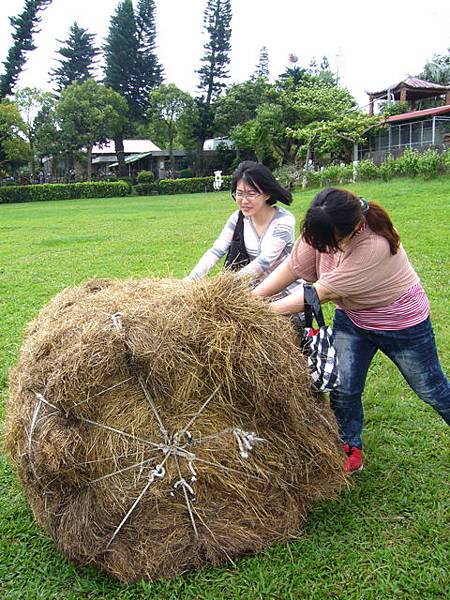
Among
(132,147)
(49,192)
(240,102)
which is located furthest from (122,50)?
(49,192)

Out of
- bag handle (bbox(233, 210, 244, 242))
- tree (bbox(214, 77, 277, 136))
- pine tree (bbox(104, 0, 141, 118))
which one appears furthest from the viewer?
pine tree (bbox(104, 0, 141, 118))

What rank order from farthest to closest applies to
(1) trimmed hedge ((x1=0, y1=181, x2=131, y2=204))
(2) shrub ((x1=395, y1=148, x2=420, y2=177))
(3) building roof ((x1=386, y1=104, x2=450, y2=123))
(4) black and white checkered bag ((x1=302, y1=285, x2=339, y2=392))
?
(1) trimmed hedge ((x1=0, y1=181, x2=131, y2=204)) → (3) building roof ((x1=386, y1=104, x2=450, y2=123)) → (2) shrub ((x1=395, y1=148, x2=420, y2=177)) → (4) black and white checkered bag ((x1=302, y1=285, x2=339, y2=392))

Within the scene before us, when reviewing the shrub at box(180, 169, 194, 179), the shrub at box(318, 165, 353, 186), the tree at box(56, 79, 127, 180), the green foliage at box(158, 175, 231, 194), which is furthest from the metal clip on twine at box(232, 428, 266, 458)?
the shrub at box(180, 169, 194, 179)

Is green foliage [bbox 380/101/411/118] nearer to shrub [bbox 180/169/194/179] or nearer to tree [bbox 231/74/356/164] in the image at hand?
tree [bbox 231/74/356/164]

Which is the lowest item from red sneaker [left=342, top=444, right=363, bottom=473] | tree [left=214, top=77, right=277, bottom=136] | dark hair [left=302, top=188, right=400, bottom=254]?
red sneaker [left=342, top=444, right=363, bottom=473]

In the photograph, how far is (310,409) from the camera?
261 centimetres

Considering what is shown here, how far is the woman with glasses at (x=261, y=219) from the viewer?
3135 mm

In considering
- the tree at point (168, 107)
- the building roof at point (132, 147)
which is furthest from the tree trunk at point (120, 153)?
the building roof at point (132, 147)

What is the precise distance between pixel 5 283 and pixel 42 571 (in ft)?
19.9

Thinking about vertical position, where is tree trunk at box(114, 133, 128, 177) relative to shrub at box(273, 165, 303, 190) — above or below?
above

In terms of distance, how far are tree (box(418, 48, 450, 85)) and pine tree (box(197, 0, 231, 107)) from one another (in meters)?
19.7

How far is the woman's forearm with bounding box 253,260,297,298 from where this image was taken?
2.86 m

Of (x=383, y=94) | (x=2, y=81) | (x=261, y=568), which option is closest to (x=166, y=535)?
(x=261, y=568)

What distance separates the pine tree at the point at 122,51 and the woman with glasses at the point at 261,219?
4630 cm
